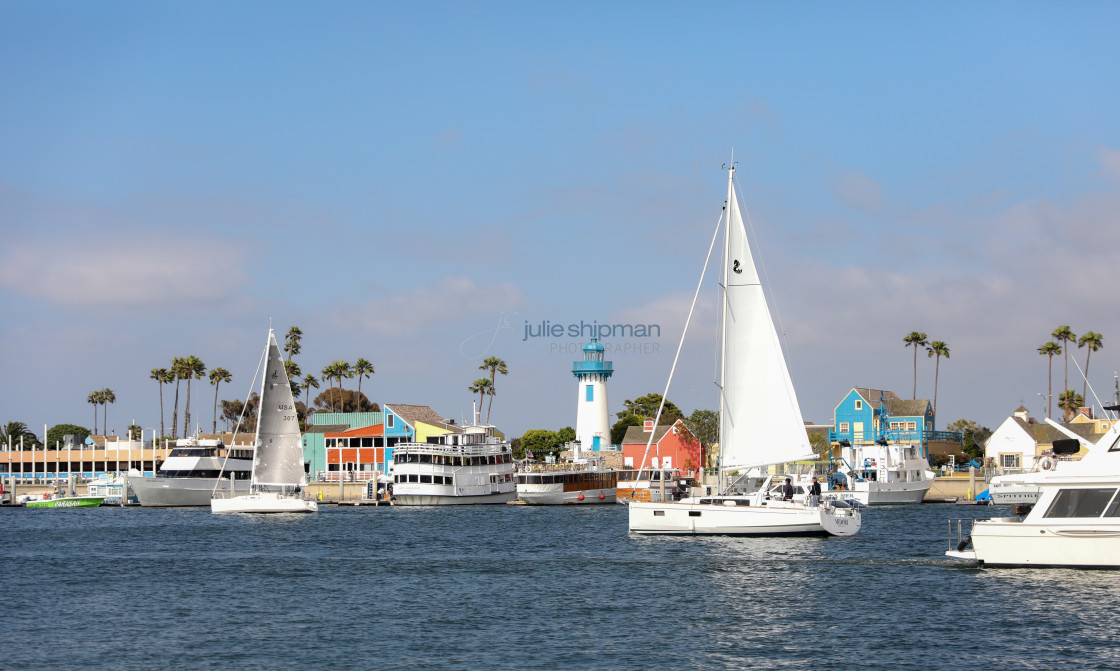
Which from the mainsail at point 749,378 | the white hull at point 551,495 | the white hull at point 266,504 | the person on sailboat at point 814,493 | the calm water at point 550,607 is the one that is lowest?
the white hull at point 551,495

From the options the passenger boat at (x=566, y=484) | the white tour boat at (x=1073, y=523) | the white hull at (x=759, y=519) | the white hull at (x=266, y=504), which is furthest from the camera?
the passenger boat at (x=566, y=484)

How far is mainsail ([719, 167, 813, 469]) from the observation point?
144ft

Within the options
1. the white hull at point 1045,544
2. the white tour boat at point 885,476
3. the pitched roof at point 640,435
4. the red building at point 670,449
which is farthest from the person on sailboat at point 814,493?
the pitched roof at point 640,435

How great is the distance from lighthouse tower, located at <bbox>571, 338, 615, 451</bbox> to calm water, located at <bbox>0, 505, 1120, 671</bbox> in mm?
62028

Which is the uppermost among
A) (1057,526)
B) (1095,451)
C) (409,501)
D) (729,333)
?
(729,333)

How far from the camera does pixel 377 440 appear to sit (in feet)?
347

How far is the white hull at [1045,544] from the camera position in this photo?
3033cm

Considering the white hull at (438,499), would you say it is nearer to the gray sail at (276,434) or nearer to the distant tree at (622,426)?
the gray sail at (276,434)

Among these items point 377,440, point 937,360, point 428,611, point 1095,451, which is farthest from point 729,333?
point 937,360

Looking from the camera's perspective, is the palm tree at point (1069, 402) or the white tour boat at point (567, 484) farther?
the palm tree at point (1069, 402)

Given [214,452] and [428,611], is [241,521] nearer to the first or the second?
[214,452]

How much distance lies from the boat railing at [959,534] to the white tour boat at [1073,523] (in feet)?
4.49

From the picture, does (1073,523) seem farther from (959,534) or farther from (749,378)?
(749,378)

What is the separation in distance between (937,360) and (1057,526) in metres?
98.7
